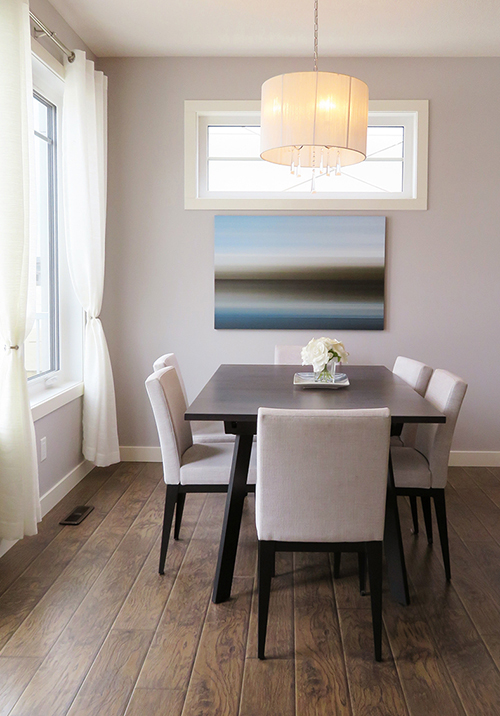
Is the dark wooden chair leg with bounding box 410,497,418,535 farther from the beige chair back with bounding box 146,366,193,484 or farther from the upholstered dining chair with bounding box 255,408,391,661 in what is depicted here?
the beige chair back with bounding box 146,366,193,484

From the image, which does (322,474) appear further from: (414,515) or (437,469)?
(414,515)

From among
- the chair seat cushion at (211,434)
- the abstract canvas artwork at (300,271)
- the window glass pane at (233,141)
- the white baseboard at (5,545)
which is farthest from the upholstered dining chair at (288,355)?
the white baseboard at (5,545)

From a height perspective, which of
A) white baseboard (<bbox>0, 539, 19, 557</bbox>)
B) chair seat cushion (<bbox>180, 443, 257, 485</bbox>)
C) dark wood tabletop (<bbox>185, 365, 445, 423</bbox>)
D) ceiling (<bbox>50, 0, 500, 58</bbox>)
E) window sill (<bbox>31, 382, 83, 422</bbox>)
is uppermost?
ceiling (<bbox>50, 0, 500, 58</bbox>)

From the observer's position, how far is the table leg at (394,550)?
2303mm

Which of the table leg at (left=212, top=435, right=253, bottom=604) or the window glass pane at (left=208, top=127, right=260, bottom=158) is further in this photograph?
the window glass pane at (left=208, top=127, right=260, bottom=158)

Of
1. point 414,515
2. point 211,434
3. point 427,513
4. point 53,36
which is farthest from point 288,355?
point 53,36

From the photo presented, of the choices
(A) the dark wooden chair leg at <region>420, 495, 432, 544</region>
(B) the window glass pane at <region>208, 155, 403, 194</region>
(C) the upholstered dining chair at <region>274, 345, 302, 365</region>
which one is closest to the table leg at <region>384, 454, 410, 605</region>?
(A) the dark wooden chair leg at <region>420, 495, 432, 544</region>

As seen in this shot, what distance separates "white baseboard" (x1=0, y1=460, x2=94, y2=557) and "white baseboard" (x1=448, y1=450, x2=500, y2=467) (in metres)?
2.49

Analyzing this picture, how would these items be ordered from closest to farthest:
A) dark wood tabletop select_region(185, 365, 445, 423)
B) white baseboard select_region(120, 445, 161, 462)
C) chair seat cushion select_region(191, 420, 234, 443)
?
dark wood tabletop select_region(185, 365, 445, 423) → chair seat cushion select_region(191, 420, 234, 443) → white baseboard select_region(120, 445, 161, 462)

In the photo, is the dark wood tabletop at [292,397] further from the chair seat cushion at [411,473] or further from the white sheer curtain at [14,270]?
the white sheer curtain at [14,270]

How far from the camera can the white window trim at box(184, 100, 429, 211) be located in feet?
13.1

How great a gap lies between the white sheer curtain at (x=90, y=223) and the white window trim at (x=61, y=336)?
0.10m

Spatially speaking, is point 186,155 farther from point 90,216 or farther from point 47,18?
point 47,18

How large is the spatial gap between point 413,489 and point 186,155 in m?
2.70
